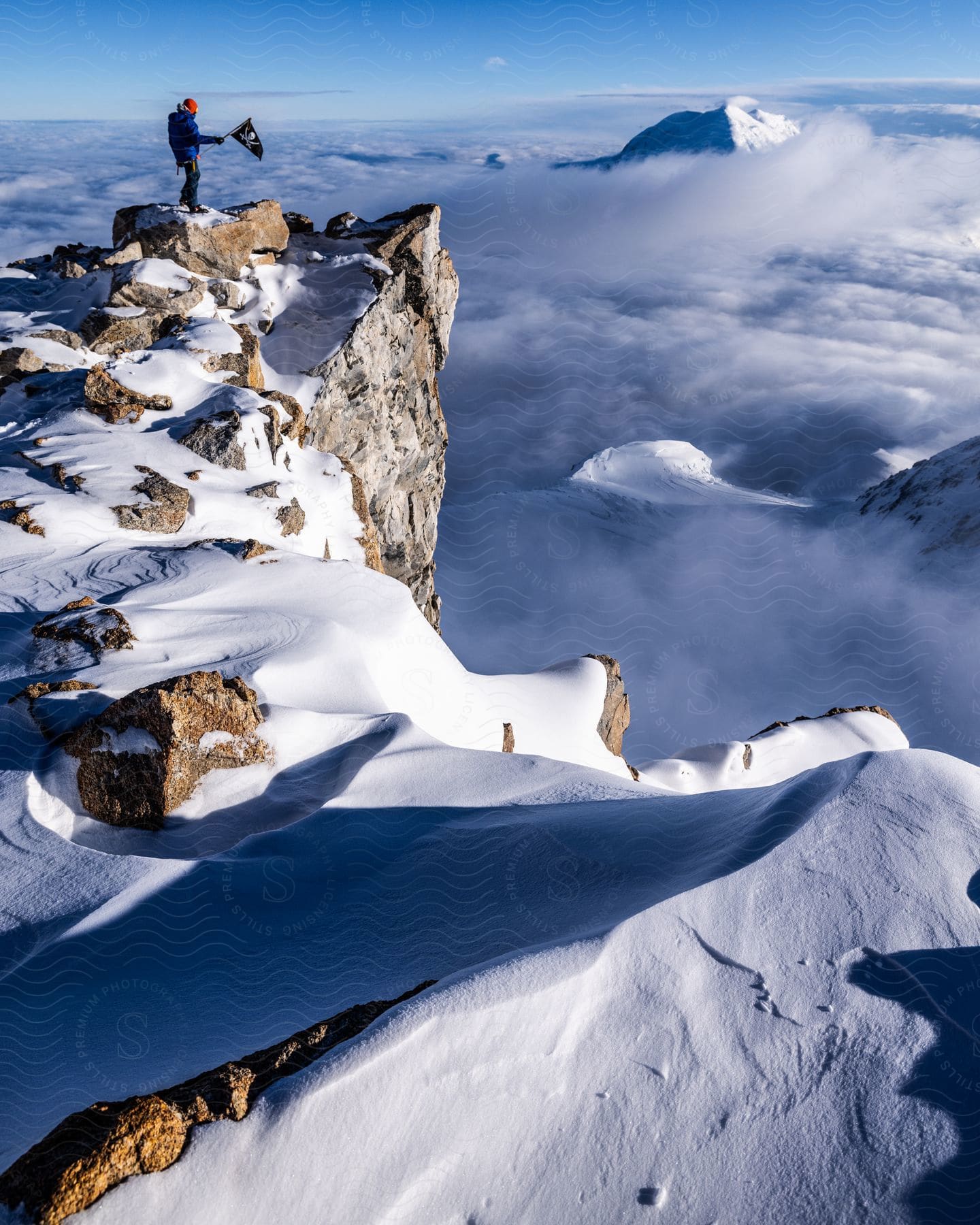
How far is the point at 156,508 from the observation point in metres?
12.5

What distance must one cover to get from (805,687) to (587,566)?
125ft

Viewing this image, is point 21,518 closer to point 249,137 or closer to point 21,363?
point 21,363

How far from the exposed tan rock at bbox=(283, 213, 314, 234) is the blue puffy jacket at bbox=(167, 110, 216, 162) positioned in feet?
17.0

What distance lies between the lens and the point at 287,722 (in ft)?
25.9

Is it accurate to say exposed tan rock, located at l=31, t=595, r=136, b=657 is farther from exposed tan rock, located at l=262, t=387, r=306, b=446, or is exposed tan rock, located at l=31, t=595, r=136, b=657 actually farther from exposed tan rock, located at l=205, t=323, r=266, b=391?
exposed tan rock, located at l=205, t=323, r=266, b=391

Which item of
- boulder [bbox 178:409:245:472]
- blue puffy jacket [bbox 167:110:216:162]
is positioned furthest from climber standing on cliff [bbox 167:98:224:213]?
boulder [bbox 178:409:245:472]

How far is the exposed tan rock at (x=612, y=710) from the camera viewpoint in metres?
15.0

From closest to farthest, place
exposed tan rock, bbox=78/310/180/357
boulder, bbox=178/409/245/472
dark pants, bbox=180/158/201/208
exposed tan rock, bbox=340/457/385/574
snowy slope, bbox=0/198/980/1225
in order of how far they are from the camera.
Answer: snowy slope, bbox=0/198/980/1225, boulder, bbox=178/409/245/472, exposed tan rock, bbox=340/457/385/574, exposed tan rock, bbox=78/310/180/357, dark pants, bbox=180/158/201/208

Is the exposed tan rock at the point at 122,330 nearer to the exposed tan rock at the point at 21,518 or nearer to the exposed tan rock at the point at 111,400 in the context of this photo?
the exposed tan rock at the point at 111,400

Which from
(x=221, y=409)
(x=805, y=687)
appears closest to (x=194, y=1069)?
(x=221, y=409)

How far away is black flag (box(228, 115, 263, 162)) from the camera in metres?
18.7

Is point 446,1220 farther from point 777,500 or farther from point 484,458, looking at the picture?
point 484,458

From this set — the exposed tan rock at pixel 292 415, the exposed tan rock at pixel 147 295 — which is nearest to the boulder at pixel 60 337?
the exposed tan rock at pixel 147 295

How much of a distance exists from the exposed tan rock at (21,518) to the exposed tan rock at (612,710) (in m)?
9.23
